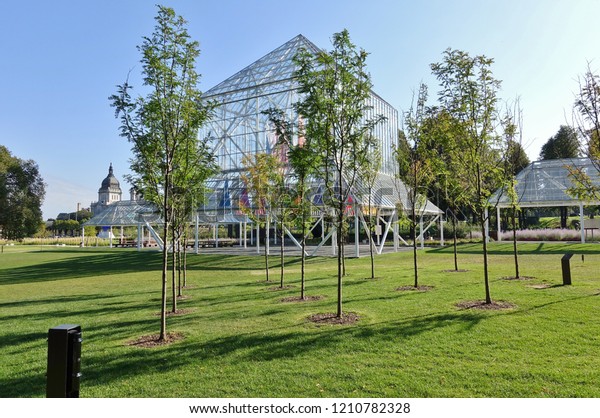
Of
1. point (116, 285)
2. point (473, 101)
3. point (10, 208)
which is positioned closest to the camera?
point (473, 101)

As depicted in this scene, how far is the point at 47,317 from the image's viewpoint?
9.94 meters

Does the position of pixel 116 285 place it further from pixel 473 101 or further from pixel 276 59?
pixel 276 59

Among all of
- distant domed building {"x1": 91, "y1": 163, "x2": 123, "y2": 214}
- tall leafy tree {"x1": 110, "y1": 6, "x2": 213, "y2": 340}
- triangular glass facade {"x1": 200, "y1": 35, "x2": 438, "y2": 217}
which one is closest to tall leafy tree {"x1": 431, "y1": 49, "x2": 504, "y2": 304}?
tall leafy tree {"x1": 110, "y1": 6, "x2": 213, "y2": 340}

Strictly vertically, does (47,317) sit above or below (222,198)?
below

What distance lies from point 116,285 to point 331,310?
444 inches

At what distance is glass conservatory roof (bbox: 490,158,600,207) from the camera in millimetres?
31812

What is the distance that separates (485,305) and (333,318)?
3.73m

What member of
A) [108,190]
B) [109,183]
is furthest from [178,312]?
[109,183]

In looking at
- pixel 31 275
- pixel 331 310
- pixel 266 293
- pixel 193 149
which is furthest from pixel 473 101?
pixel 31 275

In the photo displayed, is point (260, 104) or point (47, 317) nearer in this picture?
point (47, 317)

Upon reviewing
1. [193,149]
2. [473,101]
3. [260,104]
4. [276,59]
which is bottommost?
[193,149]

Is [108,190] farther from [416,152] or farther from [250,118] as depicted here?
[416,152]

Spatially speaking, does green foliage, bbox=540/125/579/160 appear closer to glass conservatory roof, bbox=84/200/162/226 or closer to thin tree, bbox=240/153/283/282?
thin tree, bbox=240/153/283/282

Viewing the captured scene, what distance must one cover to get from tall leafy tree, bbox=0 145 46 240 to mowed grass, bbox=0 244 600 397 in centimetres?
5046
